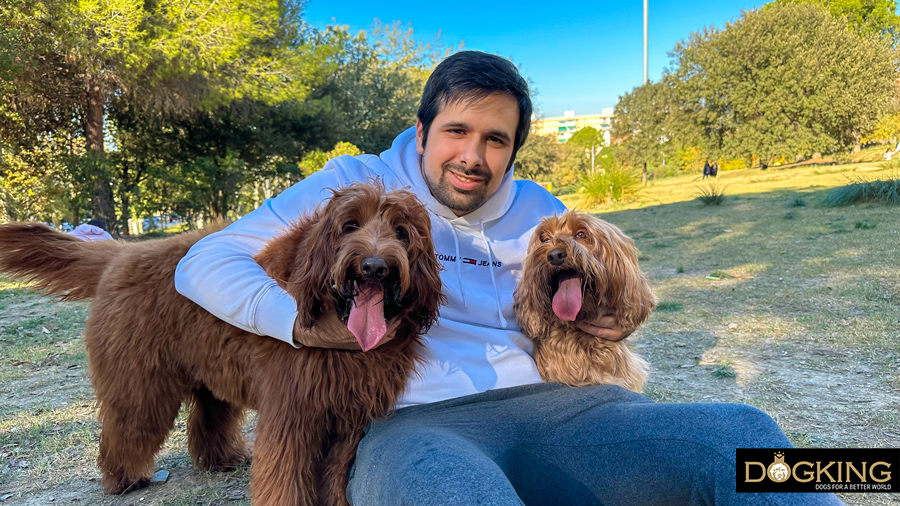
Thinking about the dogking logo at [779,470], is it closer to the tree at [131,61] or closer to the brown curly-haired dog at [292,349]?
the brown curly-haired dog at [292,349]

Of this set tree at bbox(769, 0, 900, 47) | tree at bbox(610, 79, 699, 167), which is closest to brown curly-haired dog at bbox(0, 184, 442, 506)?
tree at bbox(610, 79, 699, 167)

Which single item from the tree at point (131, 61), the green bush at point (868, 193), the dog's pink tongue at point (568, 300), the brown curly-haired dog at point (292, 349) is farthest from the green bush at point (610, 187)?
the brown curly-haired dog at point (292, 349)

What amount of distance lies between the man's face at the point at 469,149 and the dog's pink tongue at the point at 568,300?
1.97 feet

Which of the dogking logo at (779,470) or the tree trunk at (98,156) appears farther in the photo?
the tree trunk at (98,156)

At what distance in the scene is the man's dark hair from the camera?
257 cm

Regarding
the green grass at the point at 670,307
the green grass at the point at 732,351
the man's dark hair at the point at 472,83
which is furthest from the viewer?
the green grass at the point at 670,307

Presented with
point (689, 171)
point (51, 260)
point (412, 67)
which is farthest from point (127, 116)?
point (689, 171)

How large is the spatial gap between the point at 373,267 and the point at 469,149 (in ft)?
3.03

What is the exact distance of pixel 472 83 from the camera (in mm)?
2562

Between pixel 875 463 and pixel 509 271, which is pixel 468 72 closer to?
pixel 509 271

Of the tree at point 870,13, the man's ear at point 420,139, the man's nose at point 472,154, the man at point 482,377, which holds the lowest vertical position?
the man at point 482,377

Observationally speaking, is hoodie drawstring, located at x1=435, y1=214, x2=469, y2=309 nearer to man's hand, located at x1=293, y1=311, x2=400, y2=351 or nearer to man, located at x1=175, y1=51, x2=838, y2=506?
man, located at x1=175, y1=51, x2=838, y2=506

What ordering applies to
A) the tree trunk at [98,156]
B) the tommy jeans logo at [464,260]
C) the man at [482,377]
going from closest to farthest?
the man at [482,377]
the tommy jeans logo at [464,260]
the tree trunk at [98,156]

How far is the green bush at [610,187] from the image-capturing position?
19.1 metres
